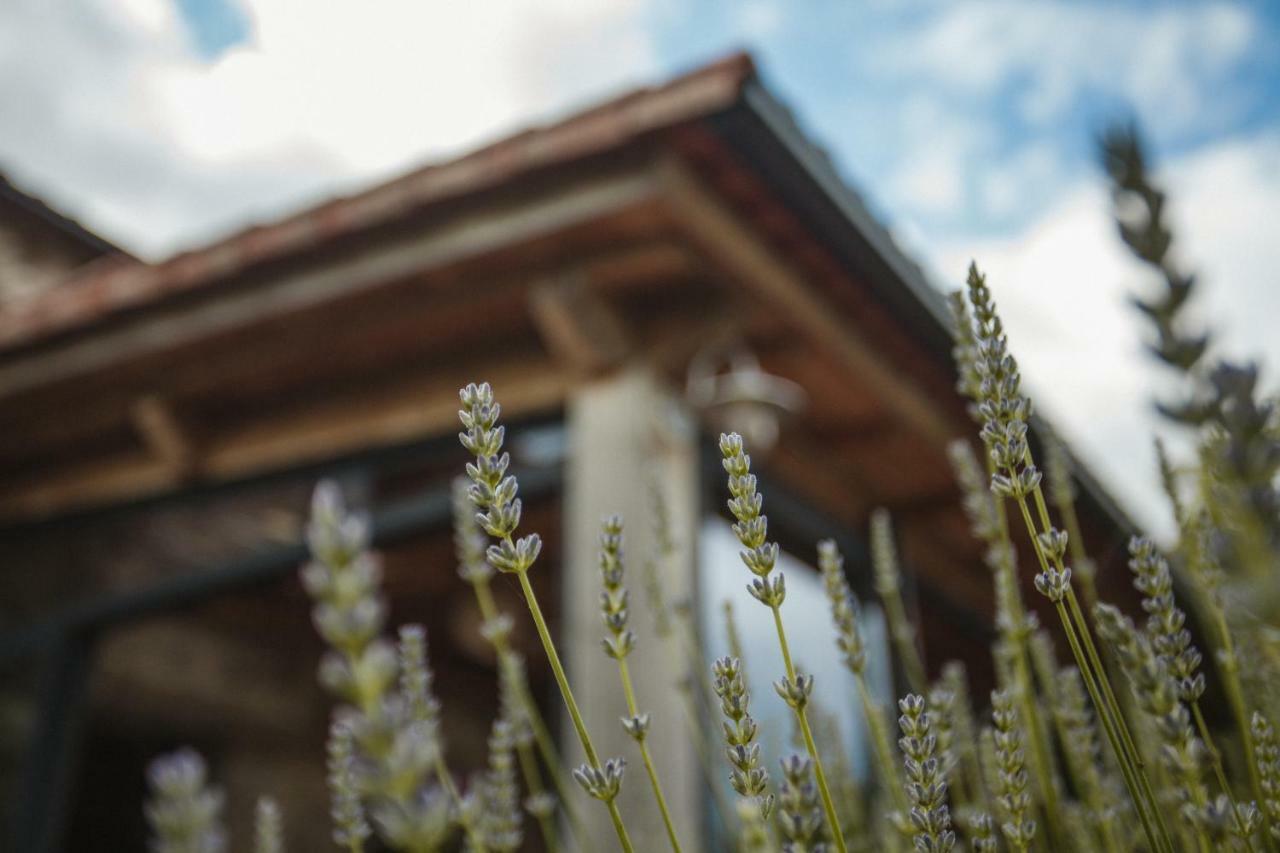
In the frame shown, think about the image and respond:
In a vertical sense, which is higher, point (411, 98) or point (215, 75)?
point (411, 98)

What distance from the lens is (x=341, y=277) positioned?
11.4ft

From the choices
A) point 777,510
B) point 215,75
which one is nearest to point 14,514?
point 777,510

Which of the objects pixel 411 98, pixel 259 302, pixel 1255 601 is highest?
pixel 411 98

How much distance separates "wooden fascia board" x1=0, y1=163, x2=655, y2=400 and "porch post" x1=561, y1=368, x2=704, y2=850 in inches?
24.1

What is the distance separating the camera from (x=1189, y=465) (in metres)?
1.02

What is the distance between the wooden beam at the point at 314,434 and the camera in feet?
12.4

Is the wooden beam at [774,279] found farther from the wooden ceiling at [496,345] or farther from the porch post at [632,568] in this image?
the porch post at [632,568]

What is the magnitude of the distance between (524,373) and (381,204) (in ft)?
2.88

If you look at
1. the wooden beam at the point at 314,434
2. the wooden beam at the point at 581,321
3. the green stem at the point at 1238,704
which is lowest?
the green stem at the point at 1238,704

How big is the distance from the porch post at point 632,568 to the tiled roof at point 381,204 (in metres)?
0.83

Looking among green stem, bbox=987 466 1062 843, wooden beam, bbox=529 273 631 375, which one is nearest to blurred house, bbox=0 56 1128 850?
wooden beam, bbox=529 273 631 375

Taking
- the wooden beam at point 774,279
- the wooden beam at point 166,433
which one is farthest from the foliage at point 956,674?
the wooden beam at point 166,433

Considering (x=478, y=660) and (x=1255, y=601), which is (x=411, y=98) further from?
(x=478, y=660)

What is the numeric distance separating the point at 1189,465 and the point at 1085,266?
9.5 inches
